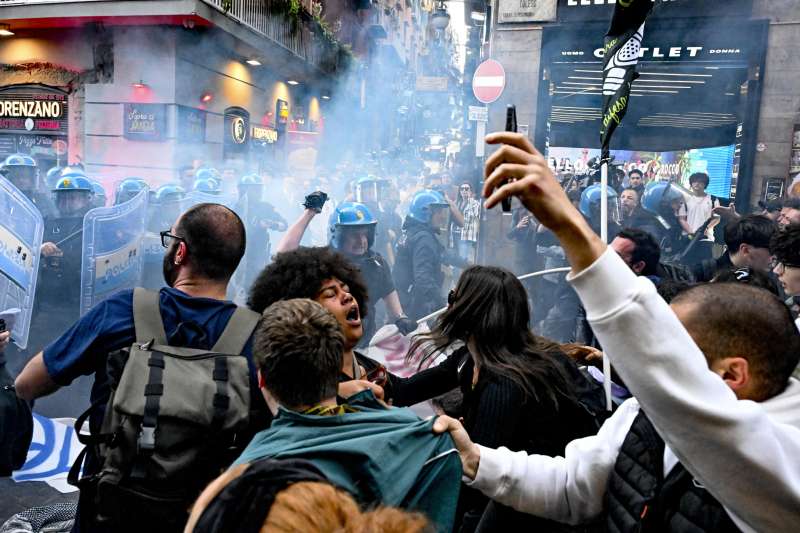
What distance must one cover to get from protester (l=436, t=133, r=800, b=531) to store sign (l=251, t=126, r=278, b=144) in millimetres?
16578

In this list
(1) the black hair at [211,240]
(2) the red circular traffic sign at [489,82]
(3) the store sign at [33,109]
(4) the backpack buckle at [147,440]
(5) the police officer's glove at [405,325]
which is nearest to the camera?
(4) the backpack buckle at [147,440]

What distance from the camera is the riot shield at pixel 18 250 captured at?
12.8 ft

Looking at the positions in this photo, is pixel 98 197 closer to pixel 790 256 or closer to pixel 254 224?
pixel 254 224

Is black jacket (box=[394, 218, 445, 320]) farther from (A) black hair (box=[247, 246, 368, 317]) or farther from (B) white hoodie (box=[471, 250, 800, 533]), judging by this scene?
(B) white hoodie (box=[471, 250, 800, 533])

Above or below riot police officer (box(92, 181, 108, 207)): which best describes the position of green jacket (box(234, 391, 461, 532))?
below

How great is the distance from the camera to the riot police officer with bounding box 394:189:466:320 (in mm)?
5351

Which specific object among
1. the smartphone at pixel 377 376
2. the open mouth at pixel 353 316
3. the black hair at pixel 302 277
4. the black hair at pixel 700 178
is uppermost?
the black hair at pixel 700 178

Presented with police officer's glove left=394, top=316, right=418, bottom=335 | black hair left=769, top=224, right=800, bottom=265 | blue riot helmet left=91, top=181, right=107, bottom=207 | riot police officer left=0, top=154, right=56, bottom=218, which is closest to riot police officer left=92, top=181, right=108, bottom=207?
blue riot helmet left=91, top=181, right=107, bottom=207

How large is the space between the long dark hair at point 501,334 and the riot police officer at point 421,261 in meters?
2.79

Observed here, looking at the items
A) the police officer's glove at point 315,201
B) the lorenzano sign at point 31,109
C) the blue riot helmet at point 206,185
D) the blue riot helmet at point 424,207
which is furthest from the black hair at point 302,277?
the lorenzano sign at point 31,109

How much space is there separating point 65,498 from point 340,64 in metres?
18.4

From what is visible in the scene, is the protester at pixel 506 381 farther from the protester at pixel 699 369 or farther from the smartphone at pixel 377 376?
the protester at pixel 699 369

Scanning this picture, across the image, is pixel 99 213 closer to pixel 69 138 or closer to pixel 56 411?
pixel 56 411

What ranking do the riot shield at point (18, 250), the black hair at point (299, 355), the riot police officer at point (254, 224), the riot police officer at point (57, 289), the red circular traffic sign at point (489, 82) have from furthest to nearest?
1. the red circular traffic sign at point (489, 82)
2. the riot police officer at point (254, 224)
3. the riot police officer at point (57, 289)
4. the riot shield at point (18, 250)
5. the black hair at point (299, 355)
